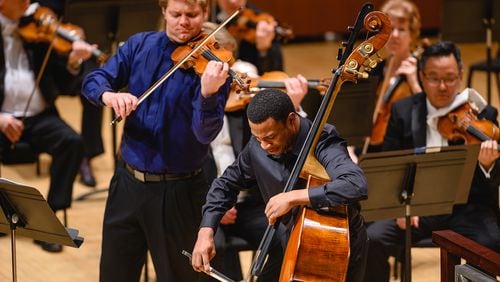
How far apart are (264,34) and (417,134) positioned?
5.88ft

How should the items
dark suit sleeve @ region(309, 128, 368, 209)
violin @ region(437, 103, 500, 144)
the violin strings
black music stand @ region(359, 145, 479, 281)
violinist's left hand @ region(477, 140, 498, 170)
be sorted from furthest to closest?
violin @ region(437, 103, 500, 144)
violinist's left hand @ region(477, 140, 498, 170)
black music stand @ region(359, 145, 479, 281)
the violin strings
dark suit sleeve @ region(309, 128, 368, 209)

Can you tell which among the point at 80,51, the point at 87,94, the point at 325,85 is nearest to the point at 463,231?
the point at 325,85

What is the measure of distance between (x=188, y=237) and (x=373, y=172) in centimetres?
89

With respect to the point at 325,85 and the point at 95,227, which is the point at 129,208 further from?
the point at 95,227

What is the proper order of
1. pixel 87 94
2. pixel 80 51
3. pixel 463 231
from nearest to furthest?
pixel 87 94 → pixel 463 231 → pixel 80 51

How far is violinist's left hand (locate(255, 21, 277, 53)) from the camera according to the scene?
6414mm

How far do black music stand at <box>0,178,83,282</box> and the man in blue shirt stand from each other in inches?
10.6

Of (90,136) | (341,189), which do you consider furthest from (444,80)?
(90,136)

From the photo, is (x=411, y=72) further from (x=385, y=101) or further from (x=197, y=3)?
(x=197, y=3)

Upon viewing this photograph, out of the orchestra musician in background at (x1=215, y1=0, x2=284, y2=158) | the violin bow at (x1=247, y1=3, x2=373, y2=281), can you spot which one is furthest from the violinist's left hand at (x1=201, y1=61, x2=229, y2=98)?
the orchestra musician in background at (x1=215, y1=0, x2=284, y2=158)

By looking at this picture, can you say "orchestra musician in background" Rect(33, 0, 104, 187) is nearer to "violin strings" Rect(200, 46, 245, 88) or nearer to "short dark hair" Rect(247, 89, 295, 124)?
"violin strings" Rect(200, 46, 245, 88)

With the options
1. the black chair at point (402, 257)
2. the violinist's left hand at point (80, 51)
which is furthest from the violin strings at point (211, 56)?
the violinist's left hand at point (80, 51)

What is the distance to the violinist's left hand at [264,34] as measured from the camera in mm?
6414

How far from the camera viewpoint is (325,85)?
485 cm
